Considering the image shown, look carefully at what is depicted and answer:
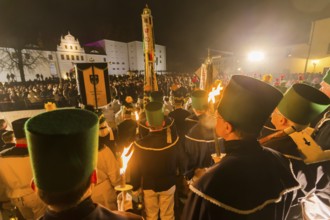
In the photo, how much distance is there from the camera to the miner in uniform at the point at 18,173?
2906 mm

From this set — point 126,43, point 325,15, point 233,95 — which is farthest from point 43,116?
point 126,43

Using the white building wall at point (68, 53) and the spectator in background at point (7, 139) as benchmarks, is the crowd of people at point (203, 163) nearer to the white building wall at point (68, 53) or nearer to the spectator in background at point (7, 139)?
the spectator in background at point (7, 139)

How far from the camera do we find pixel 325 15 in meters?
34.2

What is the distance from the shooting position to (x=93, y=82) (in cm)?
710

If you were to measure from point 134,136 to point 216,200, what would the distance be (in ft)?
15.6

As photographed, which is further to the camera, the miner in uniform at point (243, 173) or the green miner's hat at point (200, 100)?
the green miner's hat at point (200, 100)

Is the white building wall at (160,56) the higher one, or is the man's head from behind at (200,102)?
the white building wall at (160,56)

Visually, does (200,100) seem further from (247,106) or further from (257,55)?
(257,55)

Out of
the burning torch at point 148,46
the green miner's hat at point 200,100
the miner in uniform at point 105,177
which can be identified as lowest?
the miner in uniform at point 105,177

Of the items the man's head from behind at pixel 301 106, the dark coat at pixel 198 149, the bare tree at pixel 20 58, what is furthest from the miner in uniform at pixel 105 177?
the bare tree at pixel 20 58

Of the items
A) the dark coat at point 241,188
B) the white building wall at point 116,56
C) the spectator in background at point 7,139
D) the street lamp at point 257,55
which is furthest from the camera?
the white building wall at point 116,56

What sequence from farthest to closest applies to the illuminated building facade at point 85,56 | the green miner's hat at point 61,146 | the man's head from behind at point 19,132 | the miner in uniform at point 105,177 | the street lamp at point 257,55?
1. the illuminated building facade at point 85,56
2. the street lamp at point 257,55
3. the miner in uniform at point 105,177
4. the man's head from behind at point 19,132
5. the green miner's hat at point 61,146

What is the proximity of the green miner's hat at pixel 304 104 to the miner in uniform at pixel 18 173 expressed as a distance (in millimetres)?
3973

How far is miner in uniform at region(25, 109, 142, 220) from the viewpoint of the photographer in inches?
48.3
